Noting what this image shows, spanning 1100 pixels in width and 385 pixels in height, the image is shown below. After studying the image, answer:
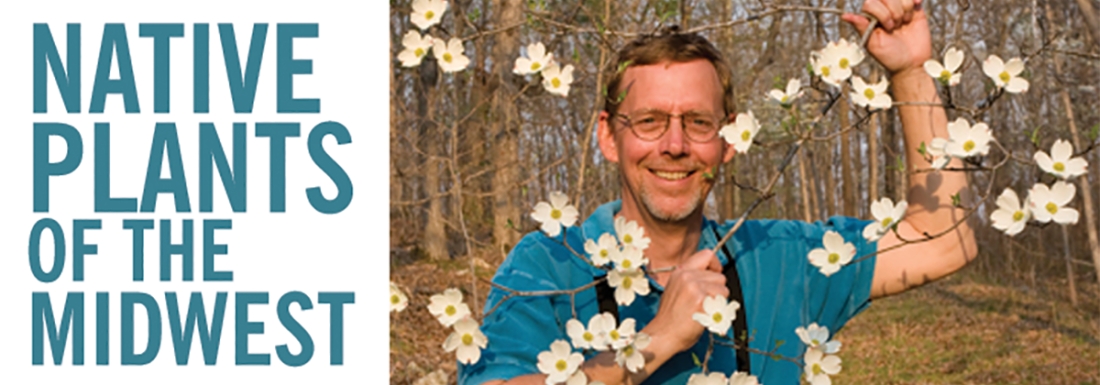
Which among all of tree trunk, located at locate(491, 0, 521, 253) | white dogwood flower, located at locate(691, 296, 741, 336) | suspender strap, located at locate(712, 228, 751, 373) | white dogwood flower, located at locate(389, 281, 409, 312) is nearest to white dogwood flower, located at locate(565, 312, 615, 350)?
white dogwood flower, located at locate(691, 296, 741, 336)

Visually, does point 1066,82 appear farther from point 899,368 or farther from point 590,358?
point 590,358

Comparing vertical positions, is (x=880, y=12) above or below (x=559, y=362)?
above

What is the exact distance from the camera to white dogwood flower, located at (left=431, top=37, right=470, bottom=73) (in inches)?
76.0

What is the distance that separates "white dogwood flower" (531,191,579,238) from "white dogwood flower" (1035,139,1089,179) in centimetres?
71

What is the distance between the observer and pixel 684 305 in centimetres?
179

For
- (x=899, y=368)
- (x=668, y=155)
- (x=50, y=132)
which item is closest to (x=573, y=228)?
(x=668, y=155)

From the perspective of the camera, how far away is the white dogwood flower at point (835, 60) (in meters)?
1.85

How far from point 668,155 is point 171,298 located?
2.95m

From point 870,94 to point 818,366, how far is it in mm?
454

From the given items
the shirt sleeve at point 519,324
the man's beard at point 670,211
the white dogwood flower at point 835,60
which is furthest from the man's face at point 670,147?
the white dogwood flower at point 835,60

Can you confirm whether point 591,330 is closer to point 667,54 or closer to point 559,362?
point 559,362

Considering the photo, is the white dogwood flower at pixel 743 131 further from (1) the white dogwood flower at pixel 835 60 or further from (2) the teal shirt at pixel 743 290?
(2) the teal shirt at pixel 743 290

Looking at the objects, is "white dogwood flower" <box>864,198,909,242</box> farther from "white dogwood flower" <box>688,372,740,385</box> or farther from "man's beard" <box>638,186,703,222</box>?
"man's beard" <box>638,186,703,222</box>

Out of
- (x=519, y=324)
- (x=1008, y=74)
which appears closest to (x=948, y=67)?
(x=1008, y=74)
